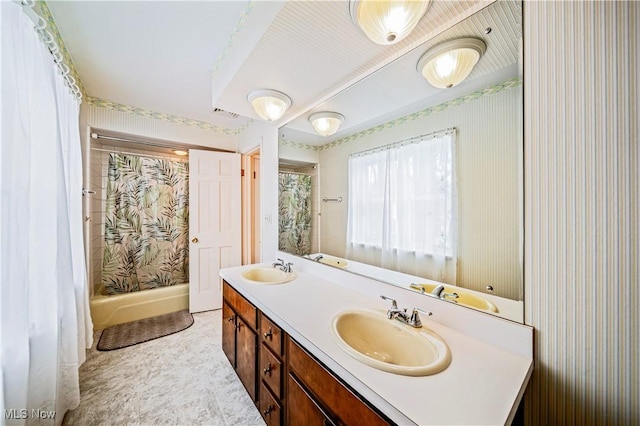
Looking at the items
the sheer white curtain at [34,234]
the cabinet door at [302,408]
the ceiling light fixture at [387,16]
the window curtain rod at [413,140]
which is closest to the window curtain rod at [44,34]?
the sheer white curtain at [34,234]

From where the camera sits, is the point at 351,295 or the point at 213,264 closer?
the point at 351,295

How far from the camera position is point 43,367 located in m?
1.08

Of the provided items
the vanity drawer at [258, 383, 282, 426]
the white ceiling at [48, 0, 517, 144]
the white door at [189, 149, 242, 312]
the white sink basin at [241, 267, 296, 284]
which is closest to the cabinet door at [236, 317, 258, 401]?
the vanity drawer at [258, 383, 282, 426]

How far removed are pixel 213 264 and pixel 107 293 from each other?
1212mm

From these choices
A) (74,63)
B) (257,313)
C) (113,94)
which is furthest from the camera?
(113,94)

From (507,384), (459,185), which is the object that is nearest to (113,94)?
(459,185)

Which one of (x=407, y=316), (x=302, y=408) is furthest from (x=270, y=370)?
(x=407, y=316)

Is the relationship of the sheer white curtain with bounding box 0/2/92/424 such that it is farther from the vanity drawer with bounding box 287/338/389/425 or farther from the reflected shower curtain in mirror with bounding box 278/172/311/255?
the reflected shower curtain in mirror with bounding box 278/172/311/255

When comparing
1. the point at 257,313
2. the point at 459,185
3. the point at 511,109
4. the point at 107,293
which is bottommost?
the point at 107,293

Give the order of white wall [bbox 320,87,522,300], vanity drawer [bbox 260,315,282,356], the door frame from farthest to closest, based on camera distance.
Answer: the door frame
vanity drawer [bbox 260,315,282,356]
white wall [bbox 320,87,522,300]

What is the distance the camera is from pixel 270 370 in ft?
3.78

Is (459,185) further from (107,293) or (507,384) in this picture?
(107,293)

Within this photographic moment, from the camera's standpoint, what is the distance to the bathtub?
2378mm

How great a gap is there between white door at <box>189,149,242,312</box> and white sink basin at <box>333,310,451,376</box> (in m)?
2.45
